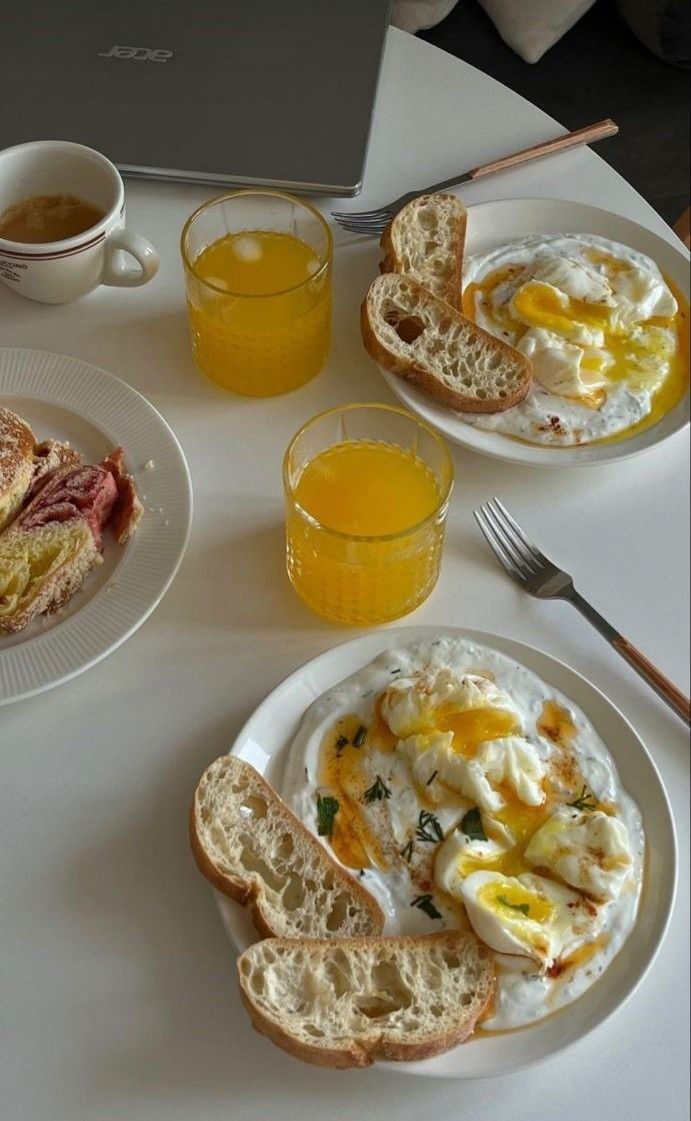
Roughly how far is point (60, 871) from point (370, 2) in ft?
4.56

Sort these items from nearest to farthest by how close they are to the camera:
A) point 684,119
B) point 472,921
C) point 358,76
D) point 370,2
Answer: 1. point 472,921
2. point 358,76
3. point 370,2
4. point 684,119

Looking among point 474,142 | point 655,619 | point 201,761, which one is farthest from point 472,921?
point 474,142

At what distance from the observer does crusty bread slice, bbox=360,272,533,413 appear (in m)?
1.24

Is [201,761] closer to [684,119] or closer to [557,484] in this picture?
[557,484]

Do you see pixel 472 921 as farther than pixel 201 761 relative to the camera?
No

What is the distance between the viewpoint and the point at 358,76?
1583mm

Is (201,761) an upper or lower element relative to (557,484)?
lower

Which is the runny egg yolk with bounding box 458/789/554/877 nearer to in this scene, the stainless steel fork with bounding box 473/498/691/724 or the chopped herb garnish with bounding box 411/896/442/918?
the chopped herb garnish with bounding box 411/896/442/918

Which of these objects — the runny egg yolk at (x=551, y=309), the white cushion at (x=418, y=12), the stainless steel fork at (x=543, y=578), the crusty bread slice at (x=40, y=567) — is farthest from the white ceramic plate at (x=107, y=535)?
the white cushion at (x=418, y=12)

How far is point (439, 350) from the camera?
1.29 metres

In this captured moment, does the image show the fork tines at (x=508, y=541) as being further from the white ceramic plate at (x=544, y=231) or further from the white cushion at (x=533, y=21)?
the white cushion at (x=533, y=21)

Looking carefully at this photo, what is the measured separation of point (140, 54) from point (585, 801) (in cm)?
130

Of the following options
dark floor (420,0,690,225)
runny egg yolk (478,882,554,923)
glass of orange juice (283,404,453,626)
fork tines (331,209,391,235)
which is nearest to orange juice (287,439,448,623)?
glass of orange juice (283,404,453,626)

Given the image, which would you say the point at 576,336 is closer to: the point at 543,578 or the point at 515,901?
the point at 543,578
